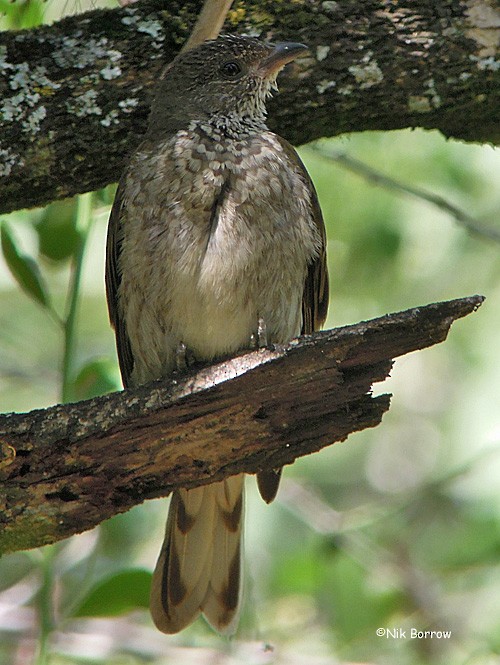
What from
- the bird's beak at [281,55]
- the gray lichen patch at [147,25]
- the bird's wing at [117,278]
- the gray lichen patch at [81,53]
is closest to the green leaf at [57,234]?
the bird's wing at [117,278]

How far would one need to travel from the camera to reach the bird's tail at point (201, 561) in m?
3.93

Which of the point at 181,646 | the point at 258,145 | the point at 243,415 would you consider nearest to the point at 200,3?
the point at 258,145

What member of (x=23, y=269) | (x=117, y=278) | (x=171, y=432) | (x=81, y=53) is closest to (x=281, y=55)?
(x=81, y=53)

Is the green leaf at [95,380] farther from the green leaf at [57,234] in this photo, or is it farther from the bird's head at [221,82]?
the bird's head at [221,82]

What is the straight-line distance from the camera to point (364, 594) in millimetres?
4602

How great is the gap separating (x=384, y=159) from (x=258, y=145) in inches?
66.3

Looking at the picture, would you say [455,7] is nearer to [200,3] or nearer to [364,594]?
[200,3]

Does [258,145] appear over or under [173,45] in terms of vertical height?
under

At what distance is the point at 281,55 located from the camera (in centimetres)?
367

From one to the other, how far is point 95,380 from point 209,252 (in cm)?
65

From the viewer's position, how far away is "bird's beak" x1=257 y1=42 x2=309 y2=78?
144 inches

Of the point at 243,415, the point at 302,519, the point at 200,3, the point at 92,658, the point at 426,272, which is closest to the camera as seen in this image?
the point at 243,415

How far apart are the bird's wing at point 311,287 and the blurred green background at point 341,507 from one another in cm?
58

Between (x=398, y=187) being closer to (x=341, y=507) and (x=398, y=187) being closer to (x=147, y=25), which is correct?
(x=147, y=25)
